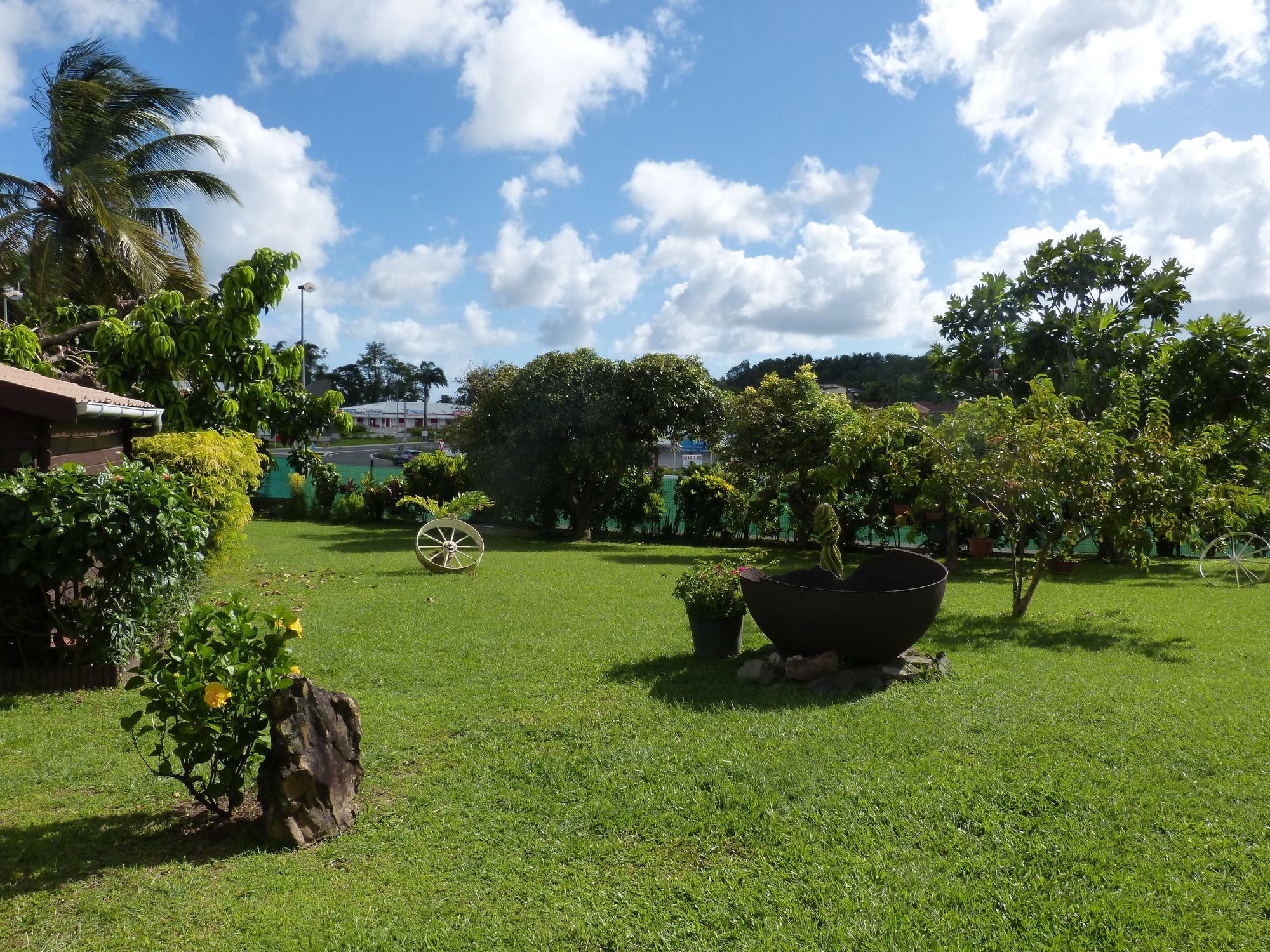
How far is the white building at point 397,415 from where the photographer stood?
262ft

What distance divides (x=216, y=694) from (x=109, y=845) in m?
0.97

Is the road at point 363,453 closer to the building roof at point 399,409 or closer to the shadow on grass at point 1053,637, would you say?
the building roof at point 399,409

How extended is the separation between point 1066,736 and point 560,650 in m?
4.29

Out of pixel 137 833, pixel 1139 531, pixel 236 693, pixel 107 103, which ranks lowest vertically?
pixel 137 833

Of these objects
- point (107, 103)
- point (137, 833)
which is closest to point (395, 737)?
point (137, 833)

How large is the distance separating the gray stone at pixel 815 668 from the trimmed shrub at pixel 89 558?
15.4 ft

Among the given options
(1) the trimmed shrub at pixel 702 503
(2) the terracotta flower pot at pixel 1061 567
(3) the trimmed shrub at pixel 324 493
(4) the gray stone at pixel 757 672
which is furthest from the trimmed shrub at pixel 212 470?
(2) the terracotta flower pot at pixel 1061 567

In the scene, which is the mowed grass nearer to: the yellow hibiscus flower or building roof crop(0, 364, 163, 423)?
the yellow hibiscus flower

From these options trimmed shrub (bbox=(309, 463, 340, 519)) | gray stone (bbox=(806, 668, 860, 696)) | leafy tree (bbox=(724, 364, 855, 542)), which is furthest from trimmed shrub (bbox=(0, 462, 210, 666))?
trimmed shrub (bbox=(309, 463, 340, 519))

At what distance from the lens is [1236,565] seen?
44.4ft

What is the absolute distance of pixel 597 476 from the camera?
66.9 ft

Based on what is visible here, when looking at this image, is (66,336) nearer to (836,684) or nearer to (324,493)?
(836,684)

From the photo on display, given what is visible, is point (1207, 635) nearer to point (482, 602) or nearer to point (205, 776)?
point (482, 602)

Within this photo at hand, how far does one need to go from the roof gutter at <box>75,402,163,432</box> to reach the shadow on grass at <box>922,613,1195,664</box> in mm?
7510
